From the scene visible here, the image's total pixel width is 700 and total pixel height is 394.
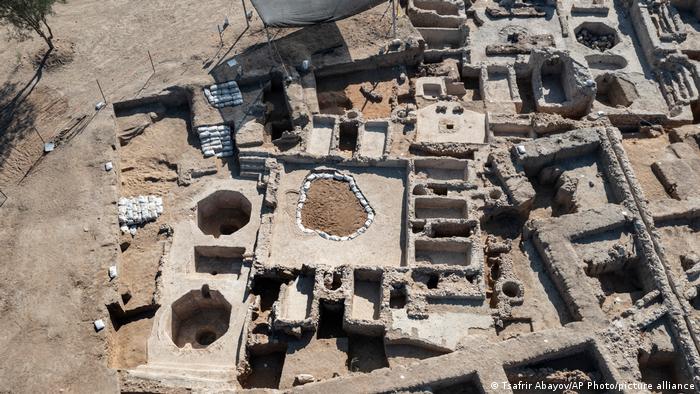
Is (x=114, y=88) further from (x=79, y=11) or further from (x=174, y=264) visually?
(x=174, y=264)

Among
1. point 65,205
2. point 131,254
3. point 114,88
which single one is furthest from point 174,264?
point 114,88

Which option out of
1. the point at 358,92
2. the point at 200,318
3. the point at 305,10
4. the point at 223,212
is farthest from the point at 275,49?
the point at 200,318

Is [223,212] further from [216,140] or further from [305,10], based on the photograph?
[305,10]

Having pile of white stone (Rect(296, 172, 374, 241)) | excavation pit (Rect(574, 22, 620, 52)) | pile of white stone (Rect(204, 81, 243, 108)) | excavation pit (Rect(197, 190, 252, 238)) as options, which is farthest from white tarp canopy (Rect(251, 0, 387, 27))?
excavation pit (Rect(574, 22, 620, 52))

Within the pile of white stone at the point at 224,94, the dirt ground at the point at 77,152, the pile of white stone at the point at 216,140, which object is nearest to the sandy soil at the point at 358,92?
the dirt ground at the point at 77,152

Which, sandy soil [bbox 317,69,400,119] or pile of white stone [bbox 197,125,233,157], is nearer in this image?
pile of white stone [bbox 197,125,233,157]

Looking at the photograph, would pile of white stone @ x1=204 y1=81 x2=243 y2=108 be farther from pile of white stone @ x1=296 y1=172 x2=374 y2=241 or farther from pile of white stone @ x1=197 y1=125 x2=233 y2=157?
pile of white stone @ x1=296 y1=172 x2=374 y2=241

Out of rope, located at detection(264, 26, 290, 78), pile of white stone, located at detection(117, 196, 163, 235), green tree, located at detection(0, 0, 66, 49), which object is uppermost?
green tree, located at detection(0, 0, 66, 49)
